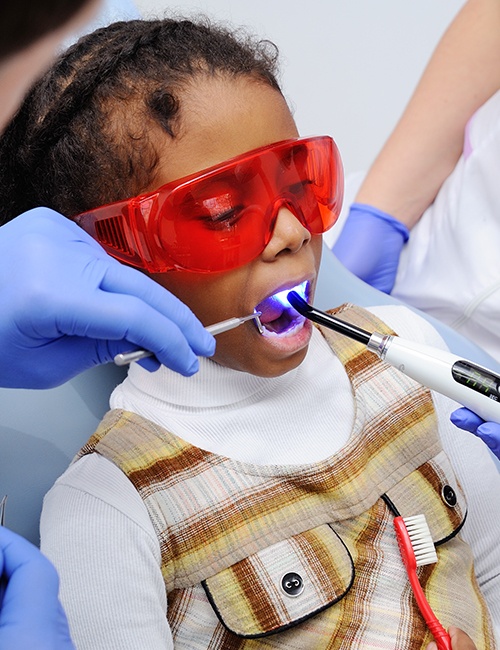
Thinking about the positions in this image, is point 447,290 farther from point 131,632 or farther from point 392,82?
point 392,82

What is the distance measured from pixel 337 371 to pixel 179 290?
258mm

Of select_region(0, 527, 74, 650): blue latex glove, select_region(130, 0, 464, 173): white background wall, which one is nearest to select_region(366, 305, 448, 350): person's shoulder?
select_region(0, 527, 74, 650): blue latex glove

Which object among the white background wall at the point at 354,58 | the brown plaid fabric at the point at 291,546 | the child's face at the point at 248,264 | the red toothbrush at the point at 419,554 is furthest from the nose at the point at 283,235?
the white background wall at the point at 354,58

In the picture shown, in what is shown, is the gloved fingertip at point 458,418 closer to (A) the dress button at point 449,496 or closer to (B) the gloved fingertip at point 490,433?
(B) the gloved fingertip at point 490,433

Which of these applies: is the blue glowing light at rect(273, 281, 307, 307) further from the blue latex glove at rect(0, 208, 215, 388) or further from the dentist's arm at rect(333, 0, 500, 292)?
the dentist's arm at rect(333, 0, 500, 292)

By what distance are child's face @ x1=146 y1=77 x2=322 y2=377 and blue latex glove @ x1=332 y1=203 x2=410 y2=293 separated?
2.04ft

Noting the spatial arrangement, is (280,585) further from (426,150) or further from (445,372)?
(426,150)

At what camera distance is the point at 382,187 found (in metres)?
1.80

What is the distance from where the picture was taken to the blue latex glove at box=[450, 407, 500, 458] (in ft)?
3.52

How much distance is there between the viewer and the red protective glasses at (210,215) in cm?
104

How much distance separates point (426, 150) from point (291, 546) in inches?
36.9

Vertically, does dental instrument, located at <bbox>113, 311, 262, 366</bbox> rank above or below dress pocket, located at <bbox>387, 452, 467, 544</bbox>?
above

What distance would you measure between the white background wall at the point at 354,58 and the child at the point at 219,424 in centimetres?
146

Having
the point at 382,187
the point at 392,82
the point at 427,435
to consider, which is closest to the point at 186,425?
the point at 427,435
